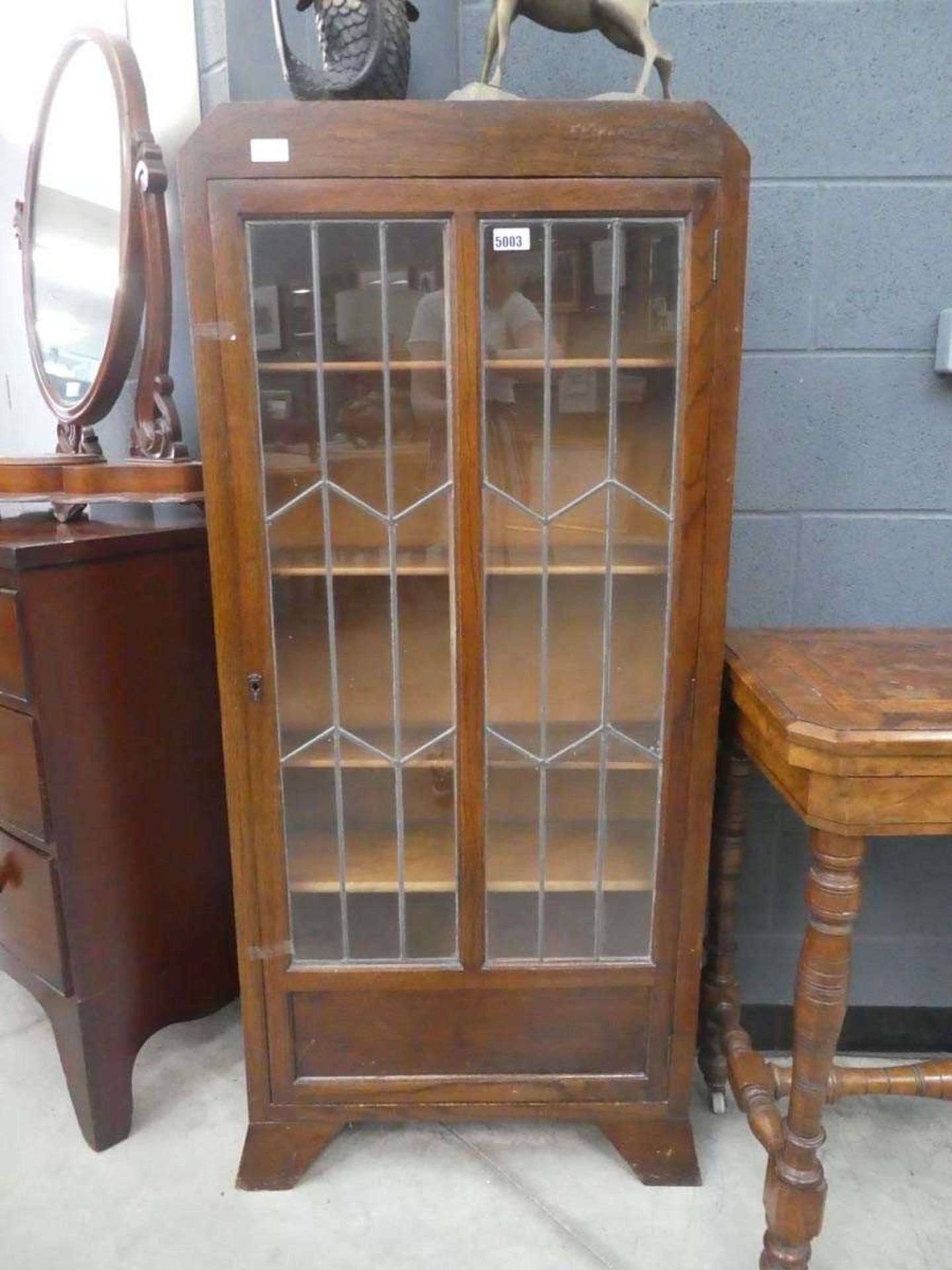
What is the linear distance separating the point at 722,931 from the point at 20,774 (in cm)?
122

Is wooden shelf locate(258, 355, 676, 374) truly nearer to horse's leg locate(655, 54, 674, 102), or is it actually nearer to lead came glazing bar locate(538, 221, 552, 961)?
lead came glazing bar locate(538, 221, 552, 961)

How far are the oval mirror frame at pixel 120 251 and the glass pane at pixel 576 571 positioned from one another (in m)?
0.74

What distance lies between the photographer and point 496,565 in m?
1.29

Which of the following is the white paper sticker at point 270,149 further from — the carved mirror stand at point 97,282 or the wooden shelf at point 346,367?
the carved mirror stand at point 97,282

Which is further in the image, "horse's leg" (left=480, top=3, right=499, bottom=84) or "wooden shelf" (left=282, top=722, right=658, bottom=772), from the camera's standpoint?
"wooden shelf" (left=282, top=722, right=658, bottom=772)

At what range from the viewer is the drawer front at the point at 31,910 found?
141 centimetres

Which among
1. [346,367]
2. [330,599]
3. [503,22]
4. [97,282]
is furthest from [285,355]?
[97,282]

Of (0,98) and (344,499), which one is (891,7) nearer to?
(344,499)

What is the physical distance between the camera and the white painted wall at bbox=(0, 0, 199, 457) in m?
1.63

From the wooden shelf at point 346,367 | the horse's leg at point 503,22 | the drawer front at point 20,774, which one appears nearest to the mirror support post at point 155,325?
the wooden shelf at point 346,367


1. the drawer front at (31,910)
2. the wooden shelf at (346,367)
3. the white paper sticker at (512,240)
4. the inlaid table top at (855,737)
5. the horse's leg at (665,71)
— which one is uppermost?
the horse's leg at (665,71)

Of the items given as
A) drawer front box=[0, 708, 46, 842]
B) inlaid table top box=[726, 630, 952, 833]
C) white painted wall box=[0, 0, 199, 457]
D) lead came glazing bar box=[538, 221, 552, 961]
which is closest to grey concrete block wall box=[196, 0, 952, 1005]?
white painted wall box=[0, 0, 199, 457]

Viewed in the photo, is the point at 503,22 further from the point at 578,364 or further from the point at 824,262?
the point at 824,262

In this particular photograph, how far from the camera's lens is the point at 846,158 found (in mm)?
1479
